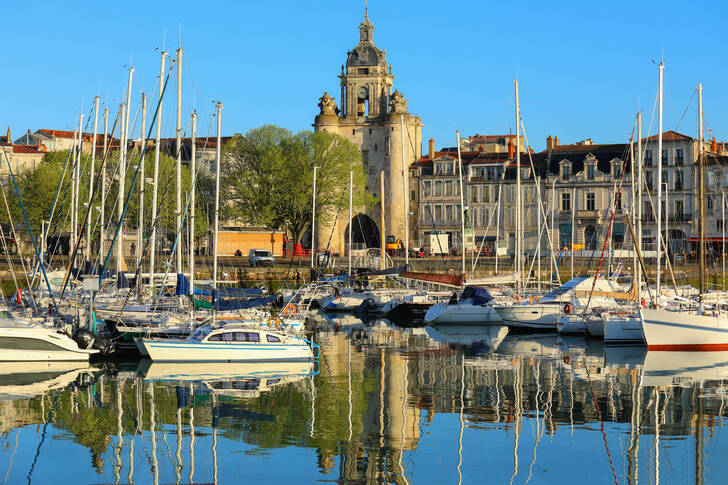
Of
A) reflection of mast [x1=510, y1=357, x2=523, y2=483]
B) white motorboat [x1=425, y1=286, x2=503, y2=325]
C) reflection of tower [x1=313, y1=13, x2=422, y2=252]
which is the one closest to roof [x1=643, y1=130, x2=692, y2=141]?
reflection of tower [x1=313, y1=13, x2=422, y2=252]

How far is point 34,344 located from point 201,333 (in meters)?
4.82

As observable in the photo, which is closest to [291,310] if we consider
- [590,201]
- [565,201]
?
[565,201]

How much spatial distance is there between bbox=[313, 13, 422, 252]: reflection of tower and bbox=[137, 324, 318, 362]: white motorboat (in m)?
53.5

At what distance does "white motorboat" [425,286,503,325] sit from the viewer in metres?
44.3

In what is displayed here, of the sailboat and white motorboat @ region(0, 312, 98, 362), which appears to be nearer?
white motorboat @ region(0, 312, 98, 362)

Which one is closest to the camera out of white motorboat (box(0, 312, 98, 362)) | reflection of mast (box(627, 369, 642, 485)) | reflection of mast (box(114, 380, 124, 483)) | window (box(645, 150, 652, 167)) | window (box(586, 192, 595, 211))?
reflection of mast (box(114, 380, 124, 483))

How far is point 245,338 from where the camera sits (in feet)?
98.5

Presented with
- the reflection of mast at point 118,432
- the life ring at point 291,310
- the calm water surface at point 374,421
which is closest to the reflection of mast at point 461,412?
the calm water surface at point 374,421

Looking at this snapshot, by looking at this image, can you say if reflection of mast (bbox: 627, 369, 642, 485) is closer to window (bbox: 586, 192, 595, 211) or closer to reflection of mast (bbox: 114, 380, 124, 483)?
reflection of mast (bbox: 114, 380, 124, 483)

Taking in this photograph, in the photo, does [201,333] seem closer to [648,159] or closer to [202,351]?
[202,351]

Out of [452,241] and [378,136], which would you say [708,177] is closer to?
[452,241]

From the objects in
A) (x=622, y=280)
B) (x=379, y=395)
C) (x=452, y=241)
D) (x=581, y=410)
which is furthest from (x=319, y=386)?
(x=452, y=241)

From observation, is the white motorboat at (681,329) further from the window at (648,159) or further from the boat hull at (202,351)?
the window at (648,159)

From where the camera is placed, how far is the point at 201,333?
1202 inches
